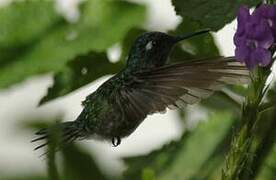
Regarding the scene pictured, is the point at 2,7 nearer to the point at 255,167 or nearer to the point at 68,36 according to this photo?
the point at 68,36

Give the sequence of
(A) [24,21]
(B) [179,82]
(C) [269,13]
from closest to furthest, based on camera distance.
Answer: (C) [269,13] → (B) [179,82] → (A) [24,21]

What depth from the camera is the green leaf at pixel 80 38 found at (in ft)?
8.75

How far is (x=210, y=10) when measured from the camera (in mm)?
A: 1968

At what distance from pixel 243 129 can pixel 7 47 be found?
1.22 m

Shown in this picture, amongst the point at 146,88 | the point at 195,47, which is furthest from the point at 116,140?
the point at 195,47

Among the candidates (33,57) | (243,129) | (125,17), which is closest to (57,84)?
(33,57)

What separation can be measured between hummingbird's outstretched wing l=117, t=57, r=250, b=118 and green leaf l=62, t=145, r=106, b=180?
41 centimetres

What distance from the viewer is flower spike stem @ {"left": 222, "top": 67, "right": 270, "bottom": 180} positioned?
1.68 m

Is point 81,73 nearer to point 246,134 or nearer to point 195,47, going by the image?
point 195,47

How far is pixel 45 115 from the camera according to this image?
5.09ft

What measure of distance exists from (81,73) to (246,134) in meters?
0.77

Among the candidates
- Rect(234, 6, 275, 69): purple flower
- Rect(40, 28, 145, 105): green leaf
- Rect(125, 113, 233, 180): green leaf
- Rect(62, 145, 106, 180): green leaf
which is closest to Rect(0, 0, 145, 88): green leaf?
Rect(40, 28, 145, 105): green leaf

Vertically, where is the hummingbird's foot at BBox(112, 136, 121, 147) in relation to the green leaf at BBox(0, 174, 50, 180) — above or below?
above

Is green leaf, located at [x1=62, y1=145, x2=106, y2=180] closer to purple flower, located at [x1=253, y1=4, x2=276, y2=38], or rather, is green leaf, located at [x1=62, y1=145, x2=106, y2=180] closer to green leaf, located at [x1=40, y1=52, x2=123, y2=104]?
purple flower, located at [x1=253, y1=4, x2=276, y2=38]
